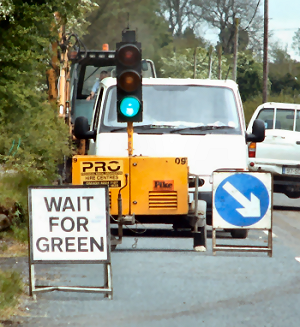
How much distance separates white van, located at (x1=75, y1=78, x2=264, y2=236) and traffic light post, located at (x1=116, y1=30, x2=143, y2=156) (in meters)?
0.50

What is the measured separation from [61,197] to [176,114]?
4.43 m

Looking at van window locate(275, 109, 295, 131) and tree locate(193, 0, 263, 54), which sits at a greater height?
tree locate(193, 0, 263, 54)

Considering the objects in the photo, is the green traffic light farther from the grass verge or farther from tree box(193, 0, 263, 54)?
tree box(193, 0, 263, 54)

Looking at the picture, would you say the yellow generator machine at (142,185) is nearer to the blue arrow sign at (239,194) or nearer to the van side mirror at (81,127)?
the blue arrow sign at (239,194)

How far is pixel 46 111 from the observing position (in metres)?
21.1

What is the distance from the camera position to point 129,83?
1055 cm

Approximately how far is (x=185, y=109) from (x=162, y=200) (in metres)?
2.15

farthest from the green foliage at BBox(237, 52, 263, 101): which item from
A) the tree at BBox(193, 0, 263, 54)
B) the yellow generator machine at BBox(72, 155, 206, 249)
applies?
the yellow generator machine at BBox(72, 155, 206, 249)

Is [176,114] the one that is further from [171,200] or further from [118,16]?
[118,16]

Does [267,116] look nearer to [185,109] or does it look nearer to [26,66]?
[26,66]

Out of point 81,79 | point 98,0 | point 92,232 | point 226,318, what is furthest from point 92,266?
point 98,0

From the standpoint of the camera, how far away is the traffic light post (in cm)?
1048

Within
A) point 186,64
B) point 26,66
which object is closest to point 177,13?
point 186,64

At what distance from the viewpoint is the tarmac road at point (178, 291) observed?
22.1 feet
